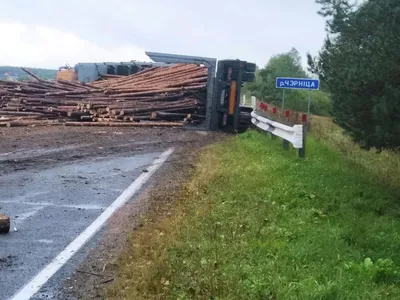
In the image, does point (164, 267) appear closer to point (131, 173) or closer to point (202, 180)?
point (202, 180)

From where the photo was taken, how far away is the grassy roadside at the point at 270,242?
5.36 m

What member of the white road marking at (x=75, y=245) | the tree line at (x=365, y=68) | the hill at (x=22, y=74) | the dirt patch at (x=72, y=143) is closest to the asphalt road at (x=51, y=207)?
the white road marking at (x=75, y=245)

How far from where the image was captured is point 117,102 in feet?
74.2

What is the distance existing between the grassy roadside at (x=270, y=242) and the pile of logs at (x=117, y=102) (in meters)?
11.3

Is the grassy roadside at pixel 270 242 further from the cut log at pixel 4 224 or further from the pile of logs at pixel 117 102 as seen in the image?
the pile of logs at pixel 117 102

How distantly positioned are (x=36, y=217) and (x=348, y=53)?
5542mm

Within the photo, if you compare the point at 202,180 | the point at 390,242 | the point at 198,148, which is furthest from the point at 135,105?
the point at 390,242

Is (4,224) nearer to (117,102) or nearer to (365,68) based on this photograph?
(365,68)

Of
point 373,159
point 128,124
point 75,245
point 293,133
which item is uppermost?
point 293,133

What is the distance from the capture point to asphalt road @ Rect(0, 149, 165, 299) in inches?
240

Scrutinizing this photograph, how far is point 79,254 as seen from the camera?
6594 millimetres

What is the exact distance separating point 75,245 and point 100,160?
6.47 m

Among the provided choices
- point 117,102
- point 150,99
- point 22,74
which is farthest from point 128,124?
point 22,74

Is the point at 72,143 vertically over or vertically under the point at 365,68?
under
